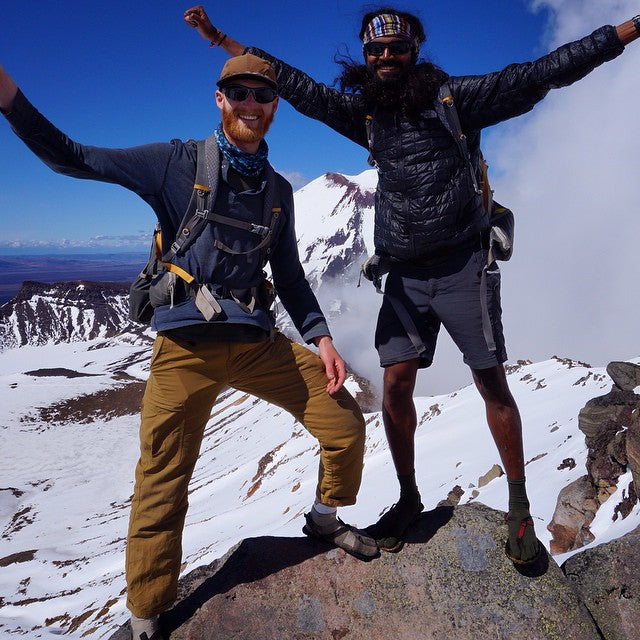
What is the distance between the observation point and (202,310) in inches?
168

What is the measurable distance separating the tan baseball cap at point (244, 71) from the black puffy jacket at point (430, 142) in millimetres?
1019

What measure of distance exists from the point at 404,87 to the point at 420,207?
1204 millimetres

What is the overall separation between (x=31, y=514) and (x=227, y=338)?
73.5m

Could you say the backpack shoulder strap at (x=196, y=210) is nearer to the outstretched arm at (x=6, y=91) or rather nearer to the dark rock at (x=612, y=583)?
the outstretched arm at (x=6, y=91)

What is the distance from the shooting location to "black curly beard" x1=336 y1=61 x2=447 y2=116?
16.0ft

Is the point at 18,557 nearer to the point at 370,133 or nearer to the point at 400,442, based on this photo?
the point at 400,442

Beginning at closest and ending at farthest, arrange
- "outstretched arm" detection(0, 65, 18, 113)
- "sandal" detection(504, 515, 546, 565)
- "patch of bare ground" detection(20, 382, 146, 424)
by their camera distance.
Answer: "outstretched arm" detection(0, 65, 18, 113), "sandal" detection(504, 515, 546, 565), "patch of bare ground" detection(20, 382, 146, 424)

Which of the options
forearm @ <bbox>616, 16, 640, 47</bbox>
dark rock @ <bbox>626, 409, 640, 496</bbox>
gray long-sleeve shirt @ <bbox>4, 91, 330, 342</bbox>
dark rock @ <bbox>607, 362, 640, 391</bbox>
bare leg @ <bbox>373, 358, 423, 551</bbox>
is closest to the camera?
gray long-sleeve shirt @ <bbox>4, 91, 330, 342</bbox>

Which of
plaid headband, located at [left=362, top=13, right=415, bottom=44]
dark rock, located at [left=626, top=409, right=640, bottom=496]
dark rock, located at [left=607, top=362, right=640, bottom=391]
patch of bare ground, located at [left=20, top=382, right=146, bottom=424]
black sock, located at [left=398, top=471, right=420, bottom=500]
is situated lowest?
patch of bare ground, located at [left=20, top=382, right=146, bottom=424]

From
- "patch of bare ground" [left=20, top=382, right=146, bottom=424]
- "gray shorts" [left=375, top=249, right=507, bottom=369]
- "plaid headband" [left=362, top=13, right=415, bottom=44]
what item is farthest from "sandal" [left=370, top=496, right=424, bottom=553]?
"patch of bare ground" [left=20, top=382, right=146, bottom=424]

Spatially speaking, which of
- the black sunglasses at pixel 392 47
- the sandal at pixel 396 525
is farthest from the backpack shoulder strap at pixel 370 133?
the sandal at pixel 396 525

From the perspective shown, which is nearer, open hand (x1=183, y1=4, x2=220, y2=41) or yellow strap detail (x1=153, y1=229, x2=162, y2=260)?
yellow strap detail (x1=153, y1=229, x2=162, y2=260)

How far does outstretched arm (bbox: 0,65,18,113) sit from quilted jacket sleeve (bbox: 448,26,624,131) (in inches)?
152

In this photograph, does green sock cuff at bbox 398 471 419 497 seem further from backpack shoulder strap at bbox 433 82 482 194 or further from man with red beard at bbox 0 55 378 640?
backpack shoulder strap at bbox 433 82 482 194
